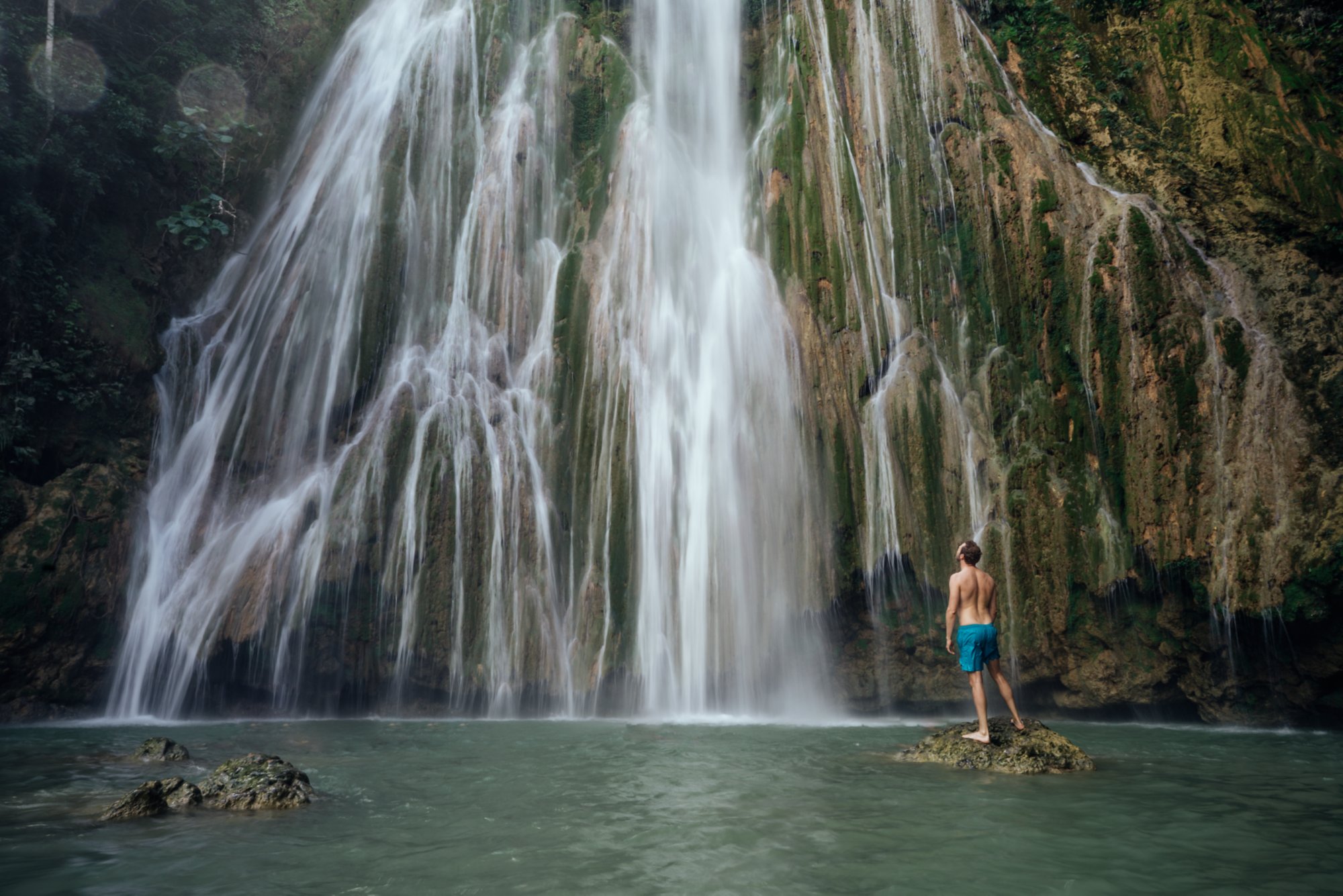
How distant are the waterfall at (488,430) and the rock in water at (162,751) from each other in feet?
15.1

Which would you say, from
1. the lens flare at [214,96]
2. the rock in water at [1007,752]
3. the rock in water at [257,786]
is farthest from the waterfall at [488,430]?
the rock in water at [257,786]

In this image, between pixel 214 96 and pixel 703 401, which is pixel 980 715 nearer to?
pixel 703 401

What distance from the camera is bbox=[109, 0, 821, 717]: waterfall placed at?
1237cm

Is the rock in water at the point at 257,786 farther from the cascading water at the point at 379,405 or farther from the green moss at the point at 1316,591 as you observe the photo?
the green moss at the point at 1316,591

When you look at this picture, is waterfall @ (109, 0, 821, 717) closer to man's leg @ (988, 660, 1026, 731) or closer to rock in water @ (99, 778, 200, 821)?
man's leg @ (988, 660, 1026, 731)

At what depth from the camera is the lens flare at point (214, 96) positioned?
1722cm

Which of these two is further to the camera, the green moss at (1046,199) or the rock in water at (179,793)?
the green moss at (1046,199)

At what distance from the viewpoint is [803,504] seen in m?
12.4

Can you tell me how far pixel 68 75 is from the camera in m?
15.4

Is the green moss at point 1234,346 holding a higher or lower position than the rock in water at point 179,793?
higher

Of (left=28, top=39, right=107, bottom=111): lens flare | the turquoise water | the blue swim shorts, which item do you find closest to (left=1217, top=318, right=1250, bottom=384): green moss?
the turquoise water

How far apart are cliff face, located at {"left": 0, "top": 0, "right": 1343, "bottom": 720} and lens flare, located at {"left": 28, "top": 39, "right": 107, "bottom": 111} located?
452cm

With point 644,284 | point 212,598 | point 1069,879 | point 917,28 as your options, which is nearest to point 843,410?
point 644,284

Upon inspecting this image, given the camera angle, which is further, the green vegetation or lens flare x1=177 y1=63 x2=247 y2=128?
lens flare x1=177 y1=63 x2=247 y2=128
